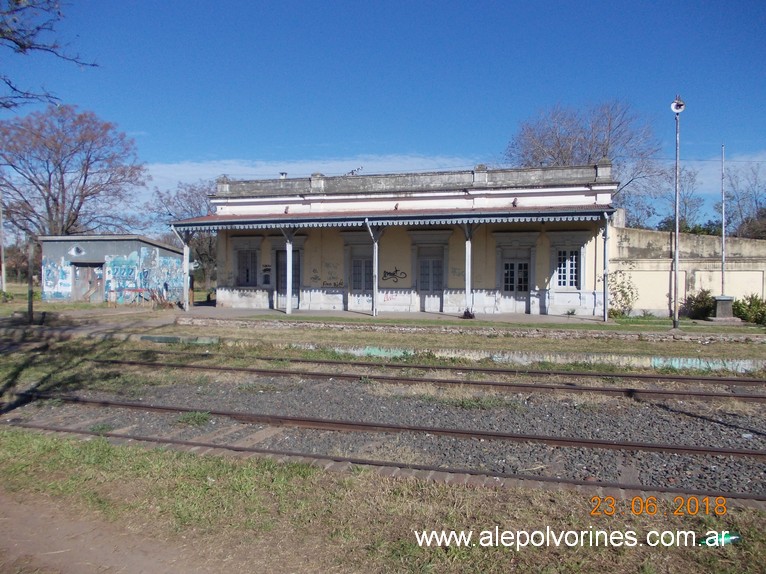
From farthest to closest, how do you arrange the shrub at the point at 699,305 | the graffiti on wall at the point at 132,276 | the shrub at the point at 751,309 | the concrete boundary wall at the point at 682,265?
the graffiti on wall at the point at 132,276 → the concrete boundary wall at the point at 682,265 → the shrub at the point at 699,305 → the shrub at the point at 751,309

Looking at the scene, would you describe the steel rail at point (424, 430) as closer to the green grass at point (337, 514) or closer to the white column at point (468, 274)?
the green grass at point (337, 514)

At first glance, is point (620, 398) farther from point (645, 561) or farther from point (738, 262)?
point (738, 262)

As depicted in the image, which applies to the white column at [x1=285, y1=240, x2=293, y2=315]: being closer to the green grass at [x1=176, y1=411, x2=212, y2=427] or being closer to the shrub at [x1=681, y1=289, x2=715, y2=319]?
the green grass at [x1=176, y1=411, x2=212, y2=427]

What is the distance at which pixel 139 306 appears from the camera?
25750 mm

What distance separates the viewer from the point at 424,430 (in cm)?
674

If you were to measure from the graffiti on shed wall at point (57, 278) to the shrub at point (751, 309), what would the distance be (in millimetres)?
29297

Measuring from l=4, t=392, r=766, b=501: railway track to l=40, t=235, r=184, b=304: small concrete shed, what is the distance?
20.5 m

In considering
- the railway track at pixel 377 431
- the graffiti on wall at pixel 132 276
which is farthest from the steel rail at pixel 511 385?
the graffiti on wall at pixel 132 276

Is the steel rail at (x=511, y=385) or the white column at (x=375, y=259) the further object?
the white column at (x=375, y=259)

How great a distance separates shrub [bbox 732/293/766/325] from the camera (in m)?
20.2

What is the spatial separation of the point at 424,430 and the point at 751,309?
740 inches

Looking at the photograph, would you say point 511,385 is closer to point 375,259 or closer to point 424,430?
point 424,430

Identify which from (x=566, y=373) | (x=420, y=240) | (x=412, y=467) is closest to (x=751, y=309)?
(x=420, y=240)

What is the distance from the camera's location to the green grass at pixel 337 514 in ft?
11.9
